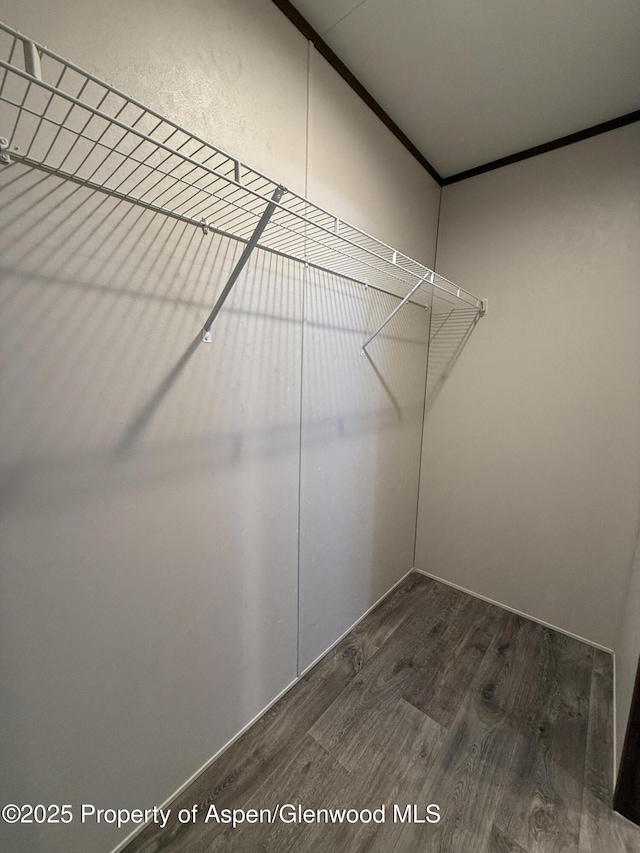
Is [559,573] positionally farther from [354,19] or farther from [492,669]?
[354,19]

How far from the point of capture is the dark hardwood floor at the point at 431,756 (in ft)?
3.36

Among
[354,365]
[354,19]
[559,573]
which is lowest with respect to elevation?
[559,573]

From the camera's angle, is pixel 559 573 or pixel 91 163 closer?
pixel 91 163

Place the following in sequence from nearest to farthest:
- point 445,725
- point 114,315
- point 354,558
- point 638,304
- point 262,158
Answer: point 114,315 < point 262,158 < point 445,725 < point 638,304 < point 354,558

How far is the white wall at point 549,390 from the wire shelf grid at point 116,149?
1286 millimetres

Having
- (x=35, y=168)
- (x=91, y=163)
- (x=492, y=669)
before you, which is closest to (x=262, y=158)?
(x=91, y=163)

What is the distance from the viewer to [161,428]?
3.05 ft

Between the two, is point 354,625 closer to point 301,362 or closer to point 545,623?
point 545,623

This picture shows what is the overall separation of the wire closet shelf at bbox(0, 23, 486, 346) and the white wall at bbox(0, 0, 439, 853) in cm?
4

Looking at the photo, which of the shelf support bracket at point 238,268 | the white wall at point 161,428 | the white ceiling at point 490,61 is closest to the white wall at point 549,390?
the white ceiling at point 490,61

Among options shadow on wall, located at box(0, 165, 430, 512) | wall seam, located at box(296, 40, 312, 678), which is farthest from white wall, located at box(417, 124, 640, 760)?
shadow on wall, located at box(0, 165, 430, 512)

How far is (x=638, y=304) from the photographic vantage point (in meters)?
1.53

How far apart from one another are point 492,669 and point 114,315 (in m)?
2.15

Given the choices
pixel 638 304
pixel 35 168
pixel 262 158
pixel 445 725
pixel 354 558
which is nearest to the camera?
pixel 35 168
